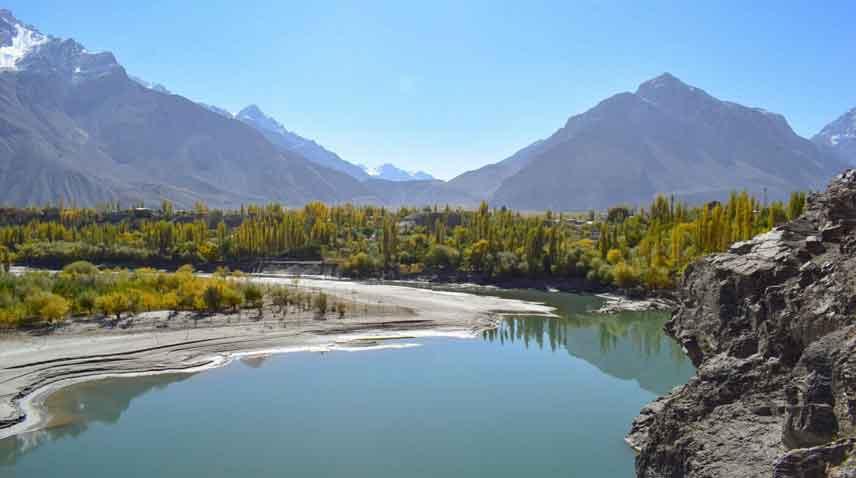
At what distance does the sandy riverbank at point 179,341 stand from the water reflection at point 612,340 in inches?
135

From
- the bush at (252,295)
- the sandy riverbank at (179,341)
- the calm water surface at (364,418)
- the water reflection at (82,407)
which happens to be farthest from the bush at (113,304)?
the calm water surface at (364,418)

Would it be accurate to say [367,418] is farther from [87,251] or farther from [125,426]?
[87,251]

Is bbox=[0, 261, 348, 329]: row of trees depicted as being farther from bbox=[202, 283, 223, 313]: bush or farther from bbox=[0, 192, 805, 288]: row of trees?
bbox=[0, 192, 805, 288]: row of trees

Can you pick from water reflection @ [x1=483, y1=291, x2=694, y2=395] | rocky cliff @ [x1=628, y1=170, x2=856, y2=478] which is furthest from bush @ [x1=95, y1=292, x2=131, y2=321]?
rocky cliff @ [x1=628, y1=170, x2=856, y2=478]

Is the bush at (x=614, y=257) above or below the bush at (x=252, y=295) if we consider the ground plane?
above

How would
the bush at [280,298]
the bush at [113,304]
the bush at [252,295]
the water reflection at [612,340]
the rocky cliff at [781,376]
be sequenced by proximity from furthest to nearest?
the bush at [252,295], the bush at [280,298], the bush at [113,304], the water reflection at [612,340], the rocky cliff at [781,376]

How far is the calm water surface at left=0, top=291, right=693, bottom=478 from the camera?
2094 cm

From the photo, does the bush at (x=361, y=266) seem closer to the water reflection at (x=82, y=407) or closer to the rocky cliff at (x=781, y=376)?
the water reflection at (x=82, y=407)

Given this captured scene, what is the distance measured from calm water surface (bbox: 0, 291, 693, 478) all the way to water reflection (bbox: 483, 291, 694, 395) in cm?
29

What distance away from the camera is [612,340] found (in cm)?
4584

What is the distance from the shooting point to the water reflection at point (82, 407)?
74.7 feet

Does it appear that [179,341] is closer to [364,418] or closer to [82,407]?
[82,407]

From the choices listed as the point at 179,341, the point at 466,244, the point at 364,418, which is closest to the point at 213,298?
the point at 179,341

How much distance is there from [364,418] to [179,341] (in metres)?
→ 17.3
